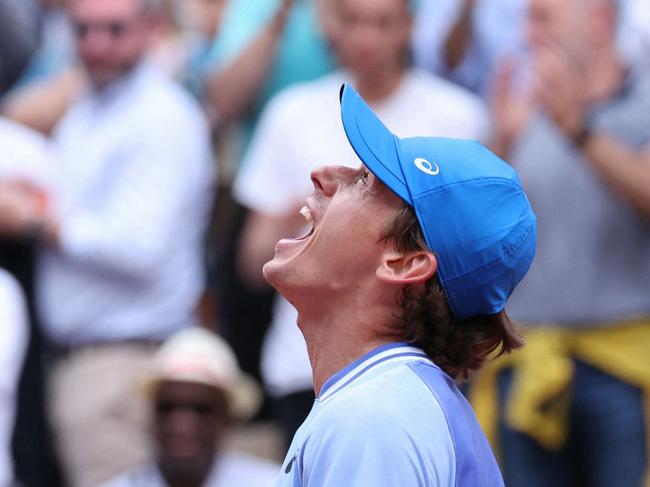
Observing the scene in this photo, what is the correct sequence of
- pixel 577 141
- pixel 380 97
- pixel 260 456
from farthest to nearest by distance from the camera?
pixel 260 456
pixel 380 97
pixel 577 141

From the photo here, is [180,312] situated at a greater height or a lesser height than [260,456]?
greater

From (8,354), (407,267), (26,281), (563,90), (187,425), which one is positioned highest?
(407,267)

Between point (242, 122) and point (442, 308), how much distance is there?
Answer: 3627mm

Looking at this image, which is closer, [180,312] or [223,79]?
[180,312]

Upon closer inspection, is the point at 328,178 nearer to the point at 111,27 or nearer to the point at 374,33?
the point at 374,33

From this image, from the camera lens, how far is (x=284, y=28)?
5789mm

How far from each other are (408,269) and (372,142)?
0.77 ft

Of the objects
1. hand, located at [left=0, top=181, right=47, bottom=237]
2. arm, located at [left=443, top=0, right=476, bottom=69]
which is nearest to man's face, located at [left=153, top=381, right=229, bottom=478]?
hand, located at [left=0, top=181, right=47, bottom=237]

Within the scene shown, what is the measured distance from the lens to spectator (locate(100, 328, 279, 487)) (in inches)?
193

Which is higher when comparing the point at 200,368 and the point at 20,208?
the point at 20,208

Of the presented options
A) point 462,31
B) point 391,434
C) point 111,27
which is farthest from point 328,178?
point 462,31

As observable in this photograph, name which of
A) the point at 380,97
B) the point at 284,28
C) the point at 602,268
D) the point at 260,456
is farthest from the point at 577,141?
the point at 260,456

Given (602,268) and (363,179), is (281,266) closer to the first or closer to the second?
(363,179)

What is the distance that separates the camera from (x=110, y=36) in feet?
18.3
